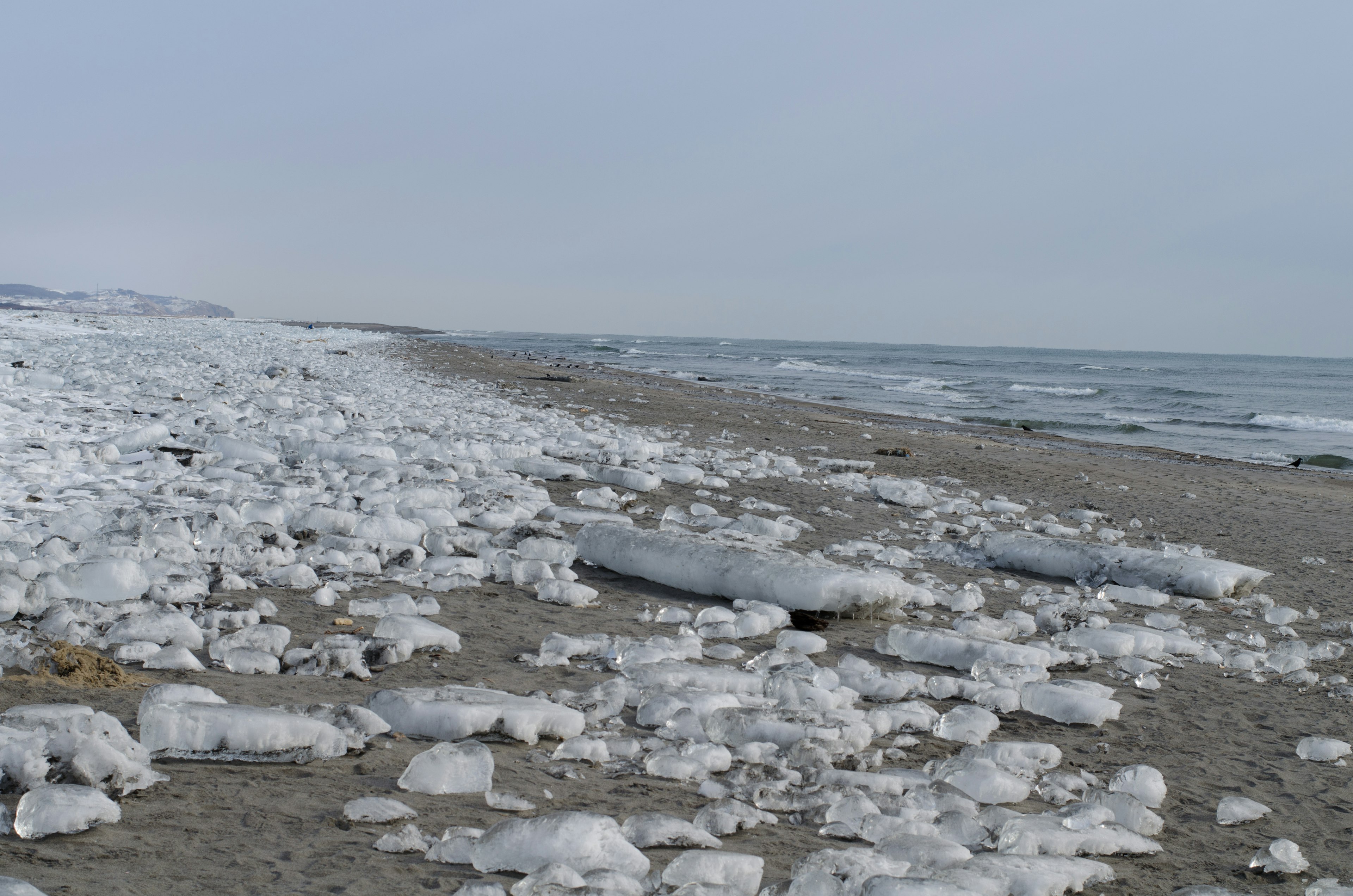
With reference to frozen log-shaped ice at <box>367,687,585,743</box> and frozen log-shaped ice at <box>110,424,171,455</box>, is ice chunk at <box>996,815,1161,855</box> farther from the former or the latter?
frozen log-shaped ice at <box>110,424,171,455</box>

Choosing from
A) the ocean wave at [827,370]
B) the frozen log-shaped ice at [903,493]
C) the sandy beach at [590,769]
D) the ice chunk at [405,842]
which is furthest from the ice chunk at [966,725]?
the ocean wave at [827,370]

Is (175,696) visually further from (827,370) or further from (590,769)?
(827,370)

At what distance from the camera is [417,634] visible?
246 cm

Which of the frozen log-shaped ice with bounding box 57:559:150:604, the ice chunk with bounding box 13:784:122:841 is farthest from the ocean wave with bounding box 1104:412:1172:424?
the ice chunk with bounding box 13:784:122:841

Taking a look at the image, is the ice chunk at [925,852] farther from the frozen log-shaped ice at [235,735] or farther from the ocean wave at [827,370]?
the ocean wave at [827,370]

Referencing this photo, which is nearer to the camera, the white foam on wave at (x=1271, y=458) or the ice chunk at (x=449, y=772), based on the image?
the ice chunk at (x=449, y=772)

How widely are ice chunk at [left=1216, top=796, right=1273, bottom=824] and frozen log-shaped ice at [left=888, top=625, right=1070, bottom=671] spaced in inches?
29.7

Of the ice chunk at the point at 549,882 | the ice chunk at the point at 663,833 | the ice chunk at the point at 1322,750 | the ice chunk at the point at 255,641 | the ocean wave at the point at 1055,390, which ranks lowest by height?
the ice chunk at the point at 1322,750

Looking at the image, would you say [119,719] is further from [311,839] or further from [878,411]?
[878,411]

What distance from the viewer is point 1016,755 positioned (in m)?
2.04

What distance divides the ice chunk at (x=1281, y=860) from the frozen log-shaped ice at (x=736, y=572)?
Answer: 1.49 m

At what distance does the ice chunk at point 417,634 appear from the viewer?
2451 millimetres

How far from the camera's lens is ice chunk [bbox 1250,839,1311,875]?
5.49ft

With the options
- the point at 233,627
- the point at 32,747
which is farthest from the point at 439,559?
the point at 32,747
